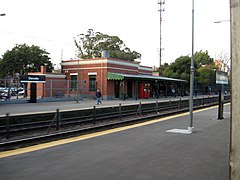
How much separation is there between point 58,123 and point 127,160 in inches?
195

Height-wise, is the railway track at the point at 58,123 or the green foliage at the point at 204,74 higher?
the green foliage at the point at 204,74

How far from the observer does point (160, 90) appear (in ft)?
167

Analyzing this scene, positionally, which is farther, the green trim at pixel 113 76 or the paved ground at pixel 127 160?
the green trim at pixel 113 76

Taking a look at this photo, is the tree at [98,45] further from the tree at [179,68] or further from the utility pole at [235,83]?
the utility pole at [235,83]

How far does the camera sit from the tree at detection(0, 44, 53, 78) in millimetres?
51281

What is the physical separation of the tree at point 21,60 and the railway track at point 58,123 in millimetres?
40279

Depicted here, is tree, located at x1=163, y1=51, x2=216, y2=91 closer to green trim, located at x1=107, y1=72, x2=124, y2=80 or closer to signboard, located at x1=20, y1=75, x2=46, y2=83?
green trim, located at x1=107, y1=72, x2=124, y2=80

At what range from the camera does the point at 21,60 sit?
169ft

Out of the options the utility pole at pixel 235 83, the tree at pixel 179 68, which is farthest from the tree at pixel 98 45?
the utility pole at pixel 235 83

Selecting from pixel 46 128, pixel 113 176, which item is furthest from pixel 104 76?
pixel 113 176

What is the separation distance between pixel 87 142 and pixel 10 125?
8.50ft

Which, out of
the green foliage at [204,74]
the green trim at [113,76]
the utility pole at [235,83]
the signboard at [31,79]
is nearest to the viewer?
the utility pole at [235,83]

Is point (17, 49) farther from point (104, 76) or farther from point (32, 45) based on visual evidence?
point (104, 76)

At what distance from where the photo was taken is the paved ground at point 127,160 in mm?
5441
